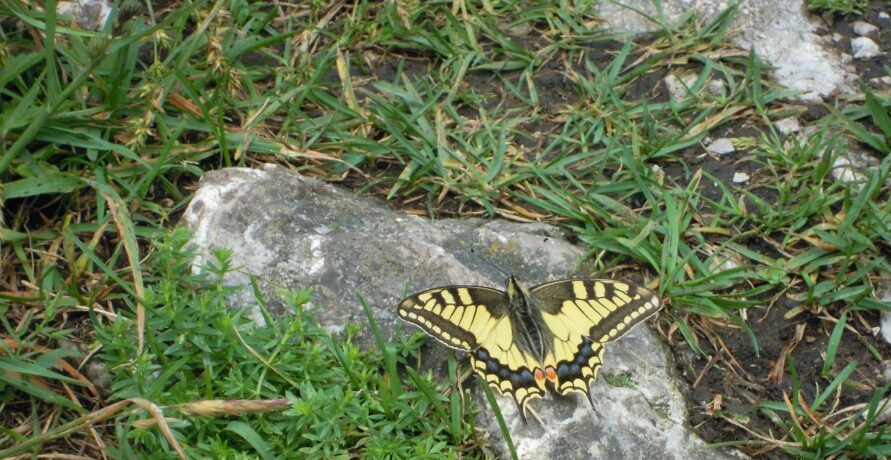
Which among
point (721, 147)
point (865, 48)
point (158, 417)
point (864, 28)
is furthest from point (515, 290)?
point (864, 28)

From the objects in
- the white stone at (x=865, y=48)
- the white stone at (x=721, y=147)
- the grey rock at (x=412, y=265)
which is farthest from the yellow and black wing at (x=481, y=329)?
the white stone at (x=865, y=48)

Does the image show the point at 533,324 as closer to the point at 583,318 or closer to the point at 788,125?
the point at 583,318

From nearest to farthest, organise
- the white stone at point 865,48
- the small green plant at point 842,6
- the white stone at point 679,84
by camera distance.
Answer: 1. the white stone at point 679,84
2. the white stone at point 865,48
3. the small green plant at point 842,6

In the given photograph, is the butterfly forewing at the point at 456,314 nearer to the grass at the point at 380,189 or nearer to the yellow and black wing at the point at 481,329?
the yellow and black wing at the point at 481,329

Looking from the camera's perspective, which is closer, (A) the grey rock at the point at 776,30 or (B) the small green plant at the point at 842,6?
(A) the grey rock at the point at 776,30

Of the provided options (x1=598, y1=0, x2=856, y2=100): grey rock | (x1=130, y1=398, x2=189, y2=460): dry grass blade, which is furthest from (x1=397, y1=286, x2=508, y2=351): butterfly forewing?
(x1=598, y1=0, x2=856, y2=100): grey rock

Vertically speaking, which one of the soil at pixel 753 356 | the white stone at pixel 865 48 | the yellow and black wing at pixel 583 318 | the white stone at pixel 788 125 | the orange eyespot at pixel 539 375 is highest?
the white stone at pixel 865 48
